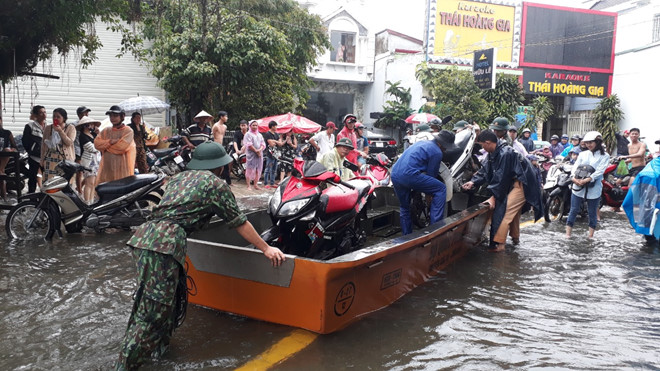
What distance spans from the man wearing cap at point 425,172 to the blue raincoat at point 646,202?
327 cm

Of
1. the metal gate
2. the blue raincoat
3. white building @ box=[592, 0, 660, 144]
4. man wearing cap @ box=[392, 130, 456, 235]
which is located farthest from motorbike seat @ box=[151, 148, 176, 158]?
the metal gate

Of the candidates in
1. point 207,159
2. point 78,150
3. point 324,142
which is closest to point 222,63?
point 324,142

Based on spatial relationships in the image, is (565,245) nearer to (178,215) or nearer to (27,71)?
(178,215)

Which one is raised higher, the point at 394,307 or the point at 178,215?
the point at 178,215

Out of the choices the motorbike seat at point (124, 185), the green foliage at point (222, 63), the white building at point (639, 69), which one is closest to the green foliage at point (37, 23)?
the motorbike seat at point (124, 185)

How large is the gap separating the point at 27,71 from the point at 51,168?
1.74m

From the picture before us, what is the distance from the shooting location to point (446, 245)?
5406 mm

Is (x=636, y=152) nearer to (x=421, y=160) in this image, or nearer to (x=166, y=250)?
(x=421, y=160)

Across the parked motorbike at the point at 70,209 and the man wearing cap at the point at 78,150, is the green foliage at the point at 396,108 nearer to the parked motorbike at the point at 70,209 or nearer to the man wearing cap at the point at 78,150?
the man wearing cap at the point at 78,150

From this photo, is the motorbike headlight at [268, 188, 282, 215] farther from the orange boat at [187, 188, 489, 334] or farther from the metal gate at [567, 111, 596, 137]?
the metal gate at [567, 111, 596, 137]

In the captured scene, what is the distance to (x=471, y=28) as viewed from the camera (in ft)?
81.8

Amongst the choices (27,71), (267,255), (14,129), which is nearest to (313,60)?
(14,129)

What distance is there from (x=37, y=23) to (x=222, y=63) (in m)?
7.90

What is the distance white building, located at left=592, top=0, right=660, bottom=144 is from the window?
13127 mm
